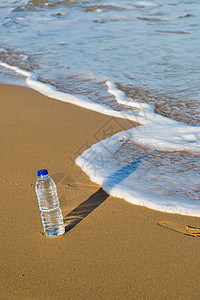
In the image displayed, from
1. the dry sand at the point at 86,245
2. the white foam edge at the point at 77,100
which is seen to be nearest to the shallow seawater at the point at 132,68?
the white foam edge at the point at 77,100

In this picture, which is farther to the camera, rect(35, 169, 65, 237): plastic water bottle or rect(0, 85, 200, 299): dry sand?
rect(35, 169, 65, 237): plastic water bottle

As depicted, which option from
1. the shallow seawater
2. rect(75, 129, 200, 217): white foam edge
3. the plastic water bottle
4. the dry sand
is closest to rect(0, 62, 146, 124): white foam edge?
the shallow seawater

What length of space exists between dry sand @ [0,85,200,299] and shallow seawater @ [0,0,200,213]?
292mm

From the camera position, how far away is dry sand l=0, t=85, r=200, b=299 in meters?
1.82

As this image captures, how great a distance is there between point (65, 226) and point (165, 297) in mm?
829

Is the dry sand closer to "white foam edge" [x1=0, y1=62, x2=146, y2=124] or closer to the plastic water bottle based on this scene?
the plastic water bottle

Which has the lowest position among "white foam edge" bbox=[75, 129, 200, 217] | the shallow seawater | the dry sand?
the shallow seawater

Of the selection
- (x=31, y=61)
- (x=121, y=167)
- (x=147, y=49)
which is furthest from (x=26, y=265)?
(x=147, y=49)

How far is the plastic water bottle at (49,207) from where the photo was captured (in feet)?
7.38

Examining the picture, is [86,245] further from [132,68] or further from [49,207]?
[132,68]

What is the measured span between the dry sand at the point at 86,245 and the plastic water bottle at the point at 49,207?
5cm

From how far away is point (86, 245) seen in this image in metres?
2.13

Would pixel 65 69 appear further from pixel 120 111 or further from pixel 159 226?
pixel 159 226

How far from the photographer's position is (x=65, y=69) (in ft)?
21.3
